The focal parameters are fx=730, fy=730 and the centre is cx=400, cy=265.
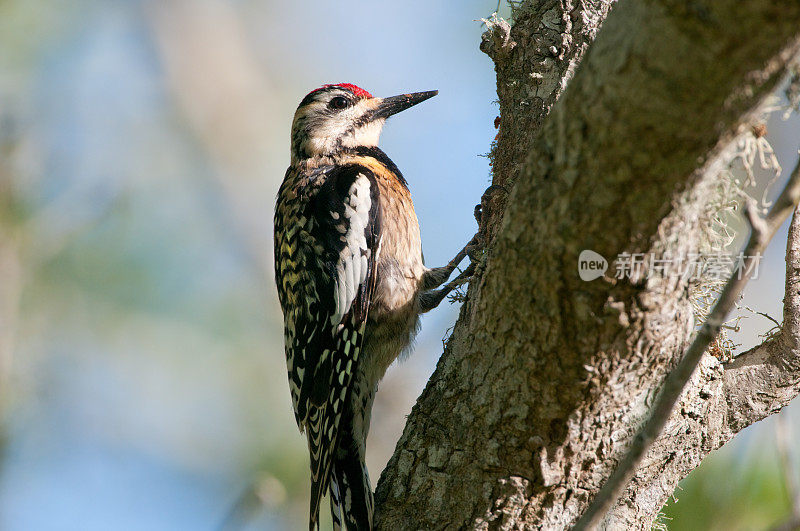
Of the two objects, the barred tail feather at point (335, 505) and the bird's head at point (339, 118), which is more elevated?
the bird's head at point (339, 118)

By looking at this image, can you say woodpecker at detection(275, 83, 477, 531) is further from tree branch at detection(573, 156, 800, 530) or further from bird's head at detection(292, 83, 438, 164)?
tree branch at detection(573, 156, 800, 530)

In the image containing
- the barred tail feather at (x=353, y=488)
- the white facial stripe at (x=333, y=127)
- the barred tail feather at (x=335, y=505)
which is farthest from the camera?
the white facial stripe at (x=333, y=127)

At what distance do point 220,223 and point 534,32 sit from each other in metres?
3.71

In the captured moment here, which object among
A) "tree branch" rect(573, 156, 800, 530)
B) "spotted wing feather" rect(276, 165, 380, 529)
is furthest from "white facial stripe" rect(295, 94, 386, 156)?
"tree branch" rect(573, 156, 800, 530)

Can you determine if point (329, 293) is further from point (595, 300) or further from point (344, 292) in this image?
point (595, 300)

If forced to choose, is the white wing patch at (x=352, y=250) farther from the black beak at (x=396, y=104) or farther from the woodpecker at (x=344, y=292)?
the black beak at (x=396, y=104)

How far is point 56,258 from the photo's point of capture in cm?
547

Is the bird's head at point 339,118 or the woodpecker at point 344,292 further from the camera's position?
the bird's head at point 339,118

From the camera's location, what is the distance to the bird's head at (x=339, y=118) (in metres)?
4.09

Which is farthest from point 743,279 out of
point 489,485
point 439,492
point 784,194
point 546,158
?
point 439,492

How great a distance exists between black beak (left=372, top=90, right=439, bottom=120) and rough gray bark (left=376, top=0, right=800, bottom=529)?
1291 millimetres

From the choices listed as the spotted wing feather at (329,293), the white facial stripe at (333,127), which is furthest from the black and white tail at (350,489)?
the white facial stripe at (333,127)

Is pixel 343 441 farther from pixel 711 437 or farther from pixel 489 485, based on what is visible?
Result: pixel 711 437

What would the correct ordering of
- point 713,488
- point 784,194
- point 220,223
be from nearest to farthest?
point 784,194 → point 713,488 → point 220,223
